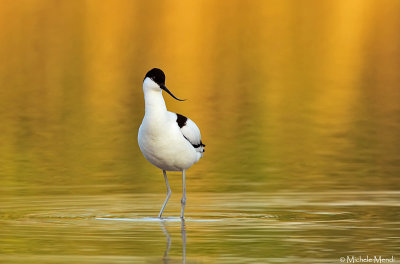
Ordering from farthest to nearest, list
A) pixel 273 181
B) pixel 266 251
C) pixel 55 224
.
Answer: pixel 273 181 → pixel 55 224 → pixel 266 251

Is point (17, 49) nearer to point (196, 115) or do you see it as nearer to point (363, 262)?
point (196, 115)

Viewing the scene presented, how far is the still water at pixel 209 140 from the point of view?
13758 millimetres

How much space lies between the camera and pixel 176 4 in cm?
7750

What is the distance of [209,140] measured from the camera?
28.1 meters

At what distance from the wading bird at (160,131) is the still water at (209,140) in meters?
0.74

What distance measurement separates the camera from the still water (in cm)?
1376

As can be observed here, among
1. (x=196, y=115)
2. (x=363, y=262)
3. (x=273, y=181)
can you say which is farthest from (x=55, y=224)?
(x=196, y=115)

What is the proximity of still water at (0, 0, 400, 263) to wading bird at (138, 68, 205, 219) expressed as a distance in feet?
2.44

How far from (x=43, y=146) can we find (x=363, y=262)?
631 inches

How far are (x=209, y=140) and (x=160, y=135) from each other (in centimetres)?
1228

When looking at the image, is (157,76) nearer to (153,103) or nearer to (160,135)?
(153,103)

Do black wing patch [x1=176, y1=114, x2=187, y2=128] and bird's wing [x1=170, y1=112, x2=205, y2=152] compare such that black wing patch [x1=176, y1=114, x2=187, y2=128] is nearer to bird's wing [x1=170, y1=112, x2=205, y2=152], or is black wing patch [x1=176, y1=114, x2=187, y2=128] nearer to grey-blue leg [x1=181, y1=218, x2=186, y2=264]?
bird's wing [x1=170, y1=112, x2=205, y2=152]

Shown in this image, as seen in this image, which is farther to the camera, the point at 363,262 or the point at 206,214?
the point at 206,214

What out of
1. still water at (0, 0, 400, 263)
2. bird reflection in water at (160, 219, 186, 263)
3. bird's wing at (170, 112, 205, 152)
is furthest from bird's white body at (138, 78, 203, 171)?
bird reflection in water at (160, 219, 186, 263)
